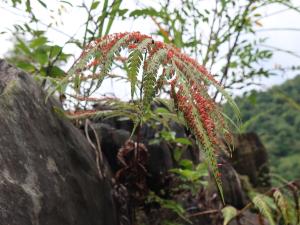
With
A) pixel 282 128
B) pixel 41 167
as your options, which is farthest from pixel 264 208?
pixel 282 128

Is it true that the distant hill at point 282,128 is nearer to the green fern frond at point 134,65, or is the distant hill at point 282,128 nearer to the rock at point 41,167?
the rock at point 41,167

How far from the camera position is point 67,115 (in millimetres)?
1628

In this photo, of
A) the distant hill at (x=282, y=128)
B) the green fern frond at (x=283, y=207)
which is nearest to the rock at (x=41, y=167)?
the green fern frond at (x=283, y=207)

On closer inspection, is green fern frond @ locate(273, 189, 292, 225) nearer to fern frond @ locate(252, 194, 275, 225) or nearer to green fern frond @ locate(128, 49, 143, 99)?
fern frond @ locate(252, 194, 275, 225)

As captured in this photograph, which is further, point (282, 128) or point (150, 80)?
point (282, 128)

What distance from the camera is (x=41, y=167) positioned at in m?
1.36

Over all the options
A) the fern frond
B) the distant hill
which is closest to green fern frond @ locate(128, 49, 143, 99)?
the fern frond

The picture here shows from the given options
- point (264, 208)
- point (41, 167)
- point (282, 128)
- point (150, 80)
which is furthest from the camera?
point (282, 128)

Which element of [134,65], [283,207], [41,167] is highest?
[134,65]

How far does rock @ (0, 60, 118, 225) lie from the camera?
1.20 m

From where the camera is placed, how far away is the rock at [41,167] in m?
1.20

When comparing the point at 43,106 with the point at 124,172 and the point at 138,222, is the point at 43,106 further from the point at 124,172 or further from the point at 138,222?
the point at 138,222

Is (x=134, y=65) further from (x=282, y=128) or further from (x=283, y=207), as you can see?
(x=282, y=128)

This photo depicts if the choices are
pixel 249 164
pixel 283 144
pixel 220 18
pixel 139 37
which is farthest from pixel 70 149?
pixel 283 144
